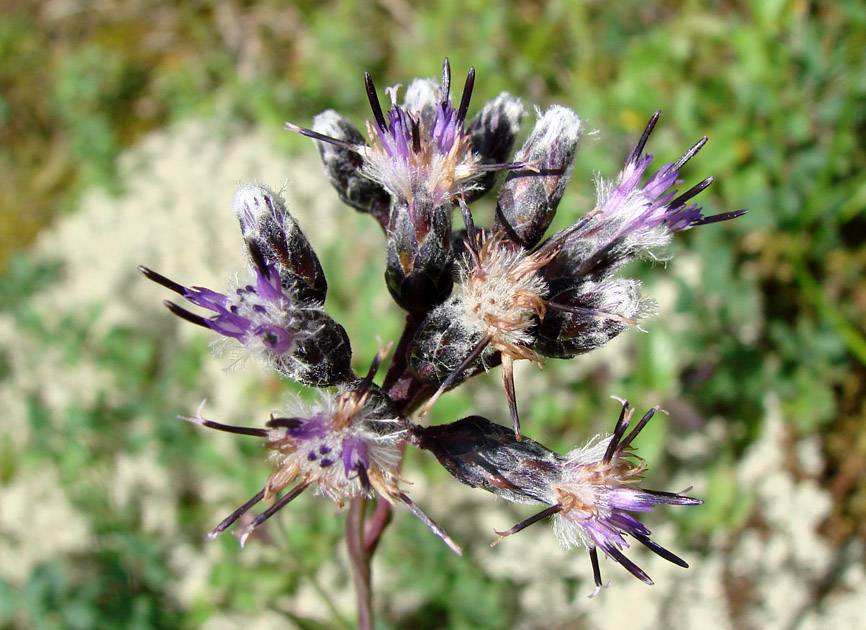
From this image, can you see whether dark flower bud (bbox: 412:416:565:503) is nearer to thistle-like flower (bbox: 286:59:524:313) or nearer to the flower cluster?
the flower cluster

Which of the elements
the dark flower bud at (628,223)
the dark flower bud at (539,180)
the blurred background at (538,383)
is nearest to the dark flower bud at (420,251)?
the dark flower bud at (539,180)

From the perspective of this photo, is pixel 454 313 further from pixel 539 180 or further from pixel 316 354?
pixel 539 180

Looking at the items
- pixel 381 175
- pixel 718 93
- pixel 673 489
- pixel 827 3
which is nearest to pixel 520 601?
pixel 673 489

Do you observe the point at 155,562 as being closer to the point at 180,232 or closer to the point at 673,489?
the point at 180,232

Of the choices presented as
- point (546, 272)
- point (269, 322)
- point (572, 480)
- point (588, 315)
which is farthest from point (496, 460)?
point (269, 322)

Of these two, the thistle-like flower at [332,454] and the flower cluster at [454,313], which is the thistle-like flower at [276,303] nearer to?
the flower cluster at [454,313]

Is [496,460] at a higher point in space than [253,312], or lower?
lower
